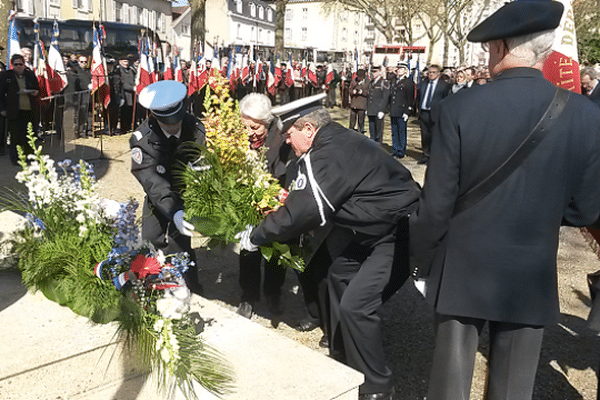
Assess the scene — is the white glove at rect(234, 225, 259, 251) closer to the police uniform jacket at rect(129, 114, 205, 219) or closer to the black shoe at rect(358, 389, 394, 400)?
the police uniform jacket at rect(129, 114, 205, 219)

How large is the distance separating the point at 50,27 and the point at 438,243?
20.1m

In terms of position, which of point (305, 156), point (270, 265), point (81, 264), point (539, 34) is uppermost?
point (539, 34)

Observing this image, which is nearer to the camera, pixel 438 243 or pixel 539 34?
pixel 539 34

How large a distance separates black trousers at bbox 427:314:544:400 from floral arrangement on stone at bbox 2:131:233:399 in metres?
1.00

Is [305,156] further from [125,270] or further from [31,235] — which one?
[31,235]

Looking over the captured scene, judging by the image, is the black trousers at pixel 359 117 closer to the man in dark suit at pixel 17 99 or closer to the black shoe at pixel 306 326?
the man in dark suit at pixel 17 99

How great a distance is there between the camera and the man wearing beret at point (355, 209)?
3154mm

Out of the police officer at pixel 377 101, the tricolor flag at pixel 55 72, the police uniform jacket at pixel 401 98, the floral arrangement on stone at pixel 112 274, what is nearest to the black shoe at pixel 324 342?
the floral arrangement on stone at pixel 112 274

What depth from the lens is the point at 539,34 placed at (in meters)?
2.20

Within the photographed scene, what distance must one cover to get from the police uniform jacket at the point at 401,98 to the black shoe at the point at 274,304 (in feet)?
28.3

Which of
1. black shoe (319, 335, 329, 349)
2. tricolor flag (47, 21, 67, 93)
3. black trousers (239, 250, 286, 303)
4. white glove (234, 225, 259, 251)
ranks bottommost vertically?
black shoe (319, 335, 329, 349)

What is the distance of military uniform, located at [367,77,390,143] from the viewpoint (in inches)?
513

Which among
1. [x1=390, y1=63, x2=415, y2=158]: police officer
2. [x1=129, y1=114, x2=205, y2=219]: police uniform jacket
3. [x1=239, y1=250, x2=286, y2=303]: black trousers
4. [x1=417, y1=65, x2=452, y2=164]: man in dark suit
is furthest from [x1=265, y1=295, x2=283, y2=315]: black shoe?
[x1=390, y1=63, x2=415, y2=158]: police officer

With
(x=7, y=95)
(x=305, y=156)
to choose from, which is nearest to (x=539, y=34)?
(x=305, y=156)
